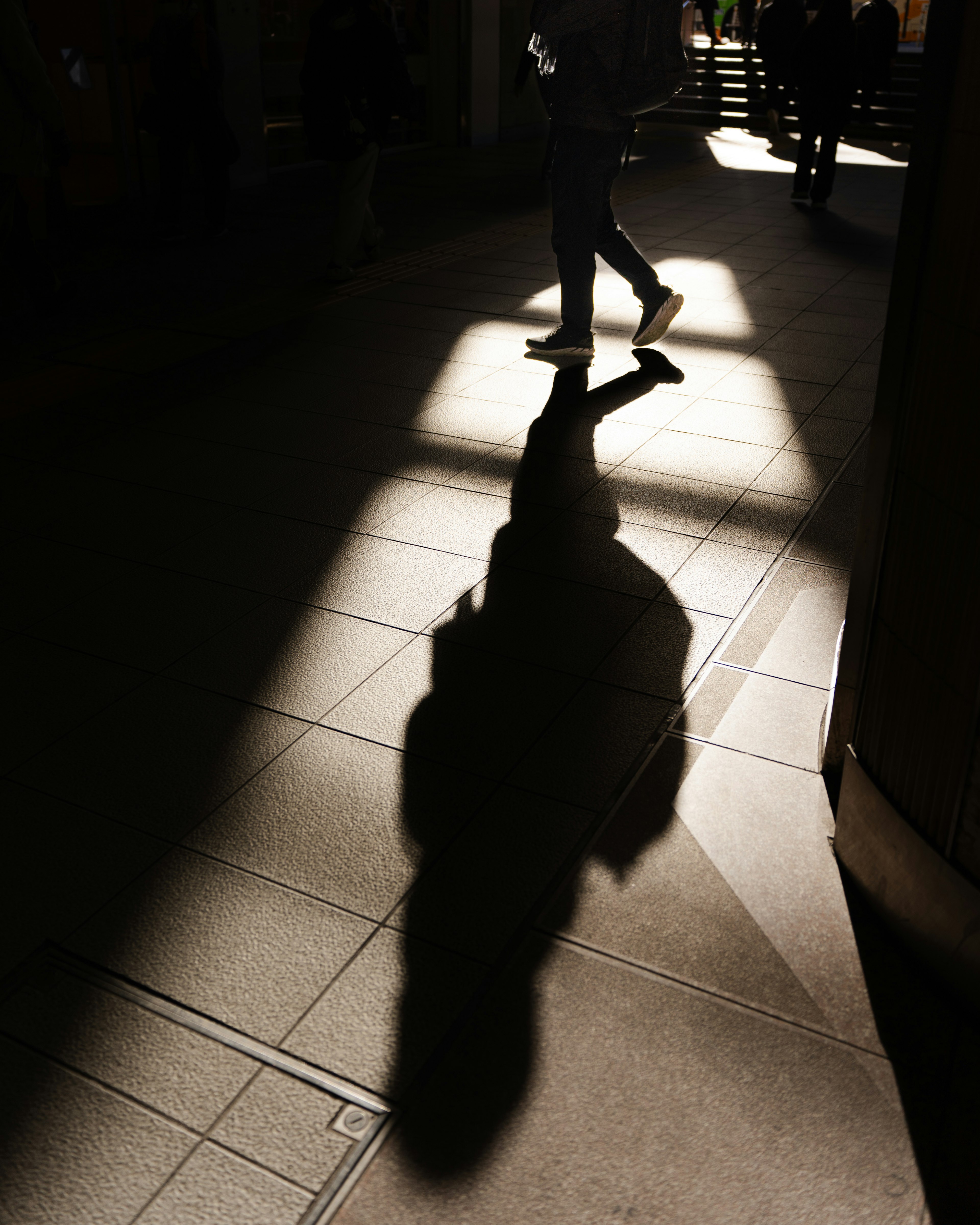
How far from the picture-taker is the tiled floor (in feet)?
5.34

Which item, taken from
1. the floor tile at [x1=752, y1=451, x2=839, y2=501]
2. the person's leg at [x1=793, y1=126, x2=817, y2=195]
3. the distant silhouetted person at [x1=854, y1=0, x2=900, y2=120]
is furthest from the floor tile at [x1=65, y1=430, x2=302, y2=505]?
the distant silhouetted person at [x1=854, y1=0, x2=900, y2=120]

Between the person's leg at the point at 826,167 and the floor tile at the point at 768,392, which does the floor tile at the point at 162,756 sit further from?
the person's leg at the point at 826,167

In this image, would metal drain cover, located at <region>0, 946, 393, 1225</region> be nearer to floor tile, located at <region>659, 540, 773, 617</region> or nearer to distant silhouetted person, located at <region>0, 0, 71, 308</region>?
floor tile, located at <region>659, 540, 773, 617</region>

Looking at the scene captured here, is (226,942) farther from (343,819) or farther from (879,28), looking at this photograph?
(879,28)

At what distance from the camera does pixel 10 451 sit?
427 centimetres

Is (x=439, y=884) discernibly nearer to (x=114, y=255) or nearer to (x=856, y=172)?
(x=114, y=255)

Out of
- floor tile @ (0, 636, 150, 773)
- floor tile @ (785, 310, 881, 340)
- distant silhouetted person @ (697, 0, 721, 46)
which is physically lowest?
floor tile @ (0, 636, 150, 773)

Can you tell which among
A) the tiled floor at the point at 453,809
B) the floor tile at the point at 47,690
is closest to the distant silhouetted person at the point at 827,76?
the tiled floor at the point at 453,809

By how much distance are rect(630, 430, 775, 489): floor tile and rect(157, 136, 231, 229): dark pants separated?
5129 millimetres

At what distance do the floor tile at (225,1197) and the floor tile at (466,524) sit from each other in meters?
2.12

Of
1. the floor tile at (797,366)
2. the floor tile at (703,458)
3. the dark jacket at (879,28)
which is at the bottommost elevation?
the floor tile at (703,458)

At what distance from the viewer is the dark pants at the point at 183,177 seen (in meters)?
8.04

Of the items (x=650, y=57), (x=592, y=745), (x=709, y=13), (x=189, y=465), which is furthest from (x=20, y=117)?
(x=709, y=13)

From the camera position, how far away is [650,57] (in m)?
4.45
